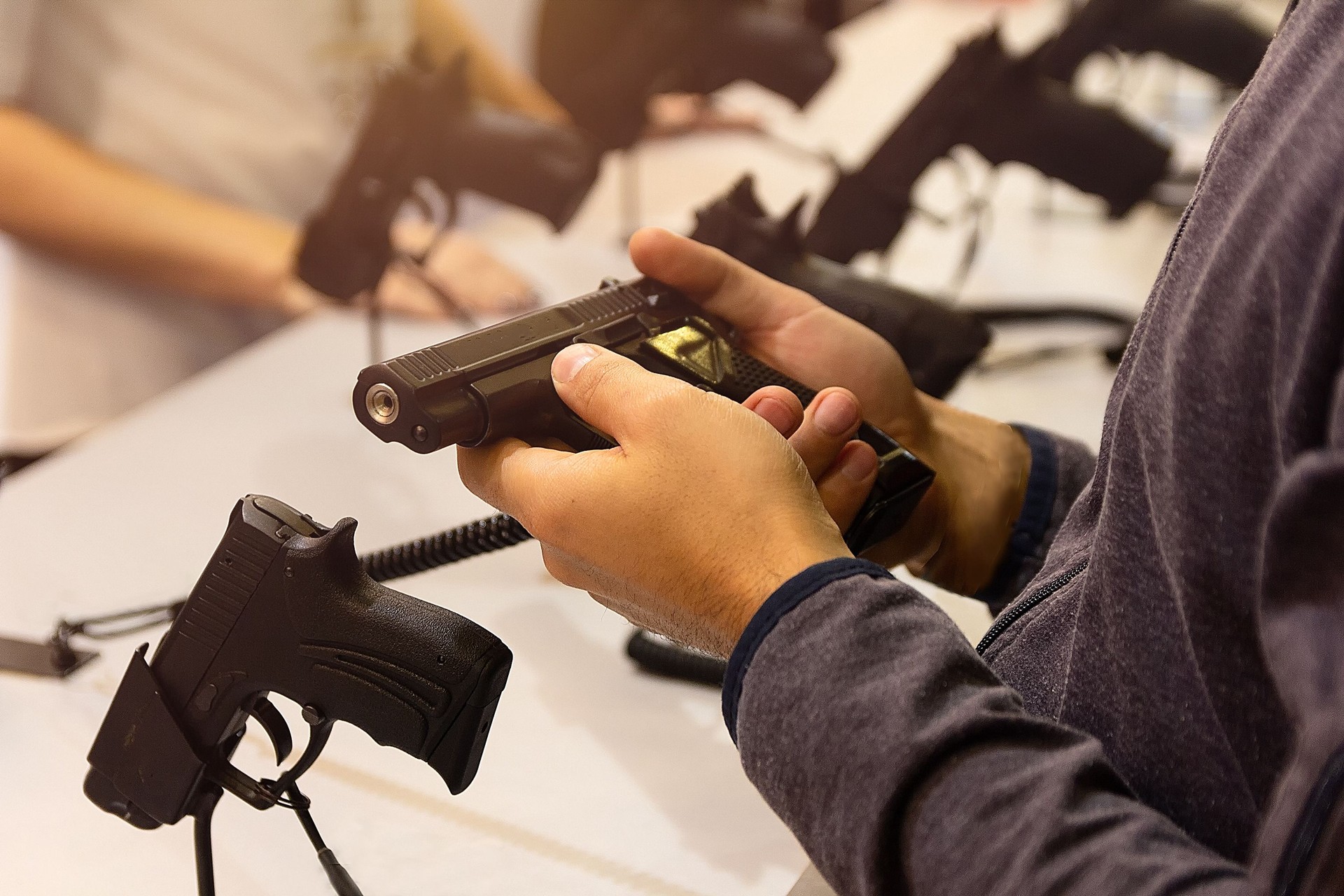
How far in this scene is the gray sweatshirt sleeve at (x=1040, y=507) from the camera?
74cm

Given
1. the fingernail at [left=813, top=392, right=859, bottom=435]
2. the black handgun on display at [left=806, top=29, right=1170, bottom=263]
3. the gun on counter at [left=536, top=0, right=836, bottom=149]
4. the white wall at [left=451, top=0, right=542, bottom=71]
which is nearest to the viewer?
the fingernail at [left=813, top=392, right=859, bottom=435]

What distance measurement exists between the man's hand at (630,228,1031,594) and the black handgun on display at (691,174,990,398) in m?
0.07

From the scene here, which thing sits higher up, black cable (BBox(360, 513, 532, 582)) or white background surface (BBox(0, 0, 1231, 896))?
black cable (BBox(360, 513, 532, 582))

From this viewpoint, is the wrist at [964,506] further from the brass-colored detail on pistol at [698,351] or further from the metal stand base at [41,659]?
the metal stand base at [41,659]

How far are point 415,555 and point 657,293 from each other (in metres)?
0.22

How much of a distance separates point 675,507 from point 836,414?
0.61 feet

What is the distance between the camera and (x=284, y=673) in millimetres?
551

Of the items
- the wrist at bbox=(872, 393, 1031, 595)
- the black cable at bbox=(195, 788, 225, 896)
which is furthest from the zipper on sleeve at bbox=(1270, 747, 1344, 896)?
the black cable at bbox=(195, 788, 225, 896)

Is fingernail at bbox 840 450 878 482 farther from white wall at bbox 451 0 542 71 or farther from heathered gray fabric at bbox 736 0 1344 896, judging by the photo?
white wall at bbox 451 0 542 71

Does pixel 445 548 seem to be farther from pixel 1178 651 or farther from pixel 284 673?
pixel 1178 651

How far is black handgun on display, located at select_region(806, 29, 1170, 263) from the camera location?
3.90 ft

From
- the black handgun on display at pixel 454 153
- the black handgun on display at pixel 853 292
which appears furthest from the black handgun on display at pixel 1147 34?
the black handgun on display at pixel 454 153

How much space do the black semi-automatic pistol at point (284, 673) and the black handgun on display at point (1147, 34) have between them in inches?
40.3

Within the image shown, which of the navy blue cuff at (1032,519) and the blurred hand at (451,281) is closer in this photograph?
the navy blue cuff at (1032,519)
